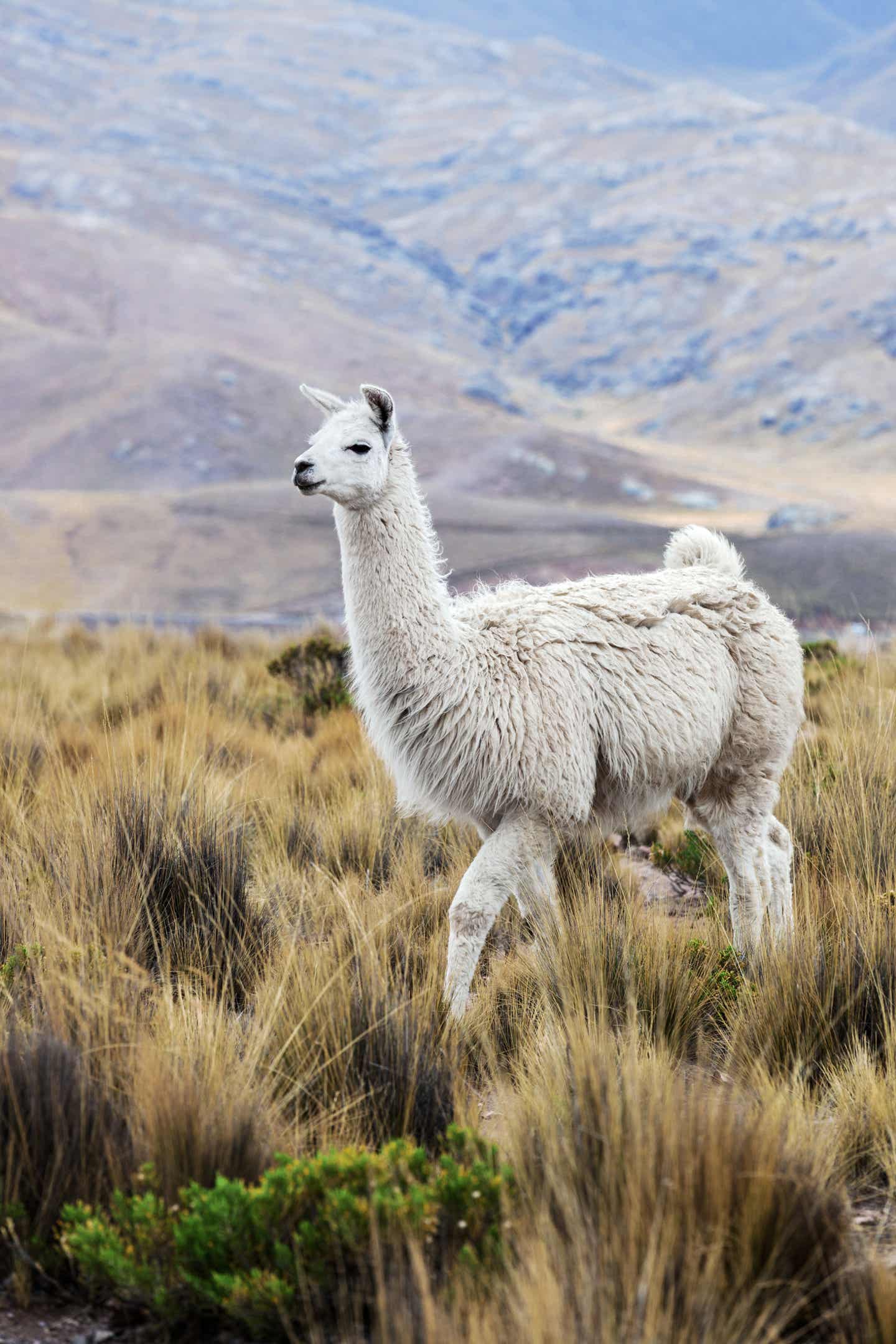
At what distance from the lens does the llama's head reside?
3.08 m

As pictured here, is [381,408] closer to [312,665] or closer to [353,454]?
[353,454]

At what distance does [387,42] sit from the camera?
120 metres

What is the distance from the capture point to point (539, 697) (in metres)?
3.22

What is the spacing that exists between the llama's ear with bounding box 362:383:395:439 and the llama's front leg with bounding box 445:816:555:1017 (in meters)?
→ 1.13

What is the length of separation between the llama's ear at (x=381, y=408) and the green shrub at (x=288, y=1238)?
1989mm

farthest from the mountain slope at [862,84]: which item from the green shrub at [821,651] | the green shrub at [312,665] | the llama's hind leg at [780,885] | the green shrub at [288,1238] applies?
the green shrub at [288,1238]

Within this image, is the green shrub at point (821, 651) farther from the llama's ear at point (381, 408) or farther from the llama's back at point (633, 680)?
the llama's ear at point (381, 408)

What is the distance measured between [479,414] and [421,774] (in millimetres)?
48115

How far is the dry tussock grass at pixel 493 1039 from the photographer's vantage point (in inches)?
66.3

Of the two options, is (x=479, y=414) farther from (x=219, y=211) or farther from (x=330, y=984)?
(x=330, y=984)

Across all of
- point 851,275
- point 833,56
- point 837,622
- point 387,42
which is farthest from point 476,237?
point 833,56

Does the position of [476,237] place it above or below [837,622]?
above

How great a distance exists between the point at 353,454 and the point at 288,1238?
1.98 meters

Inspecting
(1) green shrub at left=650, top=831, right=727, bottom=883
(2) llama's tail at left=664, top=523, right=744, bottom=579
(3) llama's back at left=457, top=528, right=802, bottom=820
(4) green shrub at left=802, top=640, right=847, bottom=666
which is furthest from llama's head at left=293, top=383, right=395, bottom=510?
(4) green shrub at left=802, top=640, right=847, bottom=666
